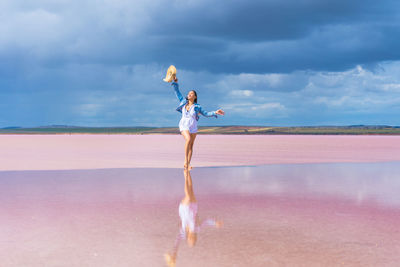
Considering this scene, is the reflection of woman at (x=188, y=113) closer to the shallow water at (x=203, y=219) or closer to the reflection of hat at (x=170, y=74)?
the reflection of hat at (x=170, y=74)

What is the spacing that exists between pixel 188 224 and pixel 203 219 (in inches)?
16.1

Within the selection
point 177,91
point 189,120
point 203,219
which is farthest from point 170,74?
point 203,219

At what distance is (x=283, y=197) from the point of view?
861 centimetres

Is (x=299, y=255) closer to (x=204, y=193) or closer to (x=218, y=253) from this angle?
(x=218, y=253)

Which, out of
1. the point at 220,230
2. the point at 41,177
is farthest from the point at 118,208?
the point at 41,177

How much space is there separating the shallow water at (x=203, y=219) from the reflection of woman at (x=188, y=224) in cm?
7

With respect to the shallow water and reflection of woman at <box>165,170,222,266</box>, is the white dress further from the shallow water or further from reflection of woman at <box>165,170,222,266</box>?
reflection of woman at <box>165,170,222,266</box>

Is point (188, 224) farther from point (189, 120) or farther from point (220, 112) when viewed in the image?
point (189, 120)

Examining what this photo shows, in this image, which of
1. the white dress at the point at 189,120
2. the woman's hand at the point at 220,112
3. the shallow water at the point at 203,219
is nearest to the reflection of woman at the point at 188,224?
the shallow water at the point at 203,219

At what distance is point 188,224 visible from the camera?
6.18 metres

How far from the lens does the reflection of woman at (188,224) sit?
188 inches

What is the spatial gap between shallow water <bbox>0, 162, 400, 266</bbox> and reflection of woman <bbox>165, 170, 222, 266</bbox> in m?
0.07

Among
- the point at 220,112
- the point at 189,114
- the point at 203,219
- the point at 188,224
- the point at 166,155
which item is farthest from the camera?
the point at 166,155

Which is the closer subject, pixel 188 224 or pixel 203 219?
pixel 188 224
